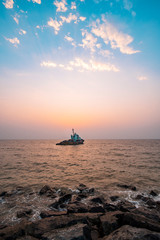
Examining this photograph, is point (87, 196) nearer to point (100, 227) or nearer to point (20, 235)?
point (100, 227)

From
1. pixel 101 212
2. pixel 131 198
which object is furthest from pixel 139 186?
→ pixel 101 212

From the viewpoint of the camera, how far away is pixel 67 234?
5289 mm

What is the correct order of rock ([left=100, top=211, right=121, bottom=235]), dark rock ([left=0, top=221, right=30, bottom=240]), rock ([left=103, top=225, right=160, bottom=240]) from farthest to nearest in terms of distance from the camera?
rock ([left=100, top=211, right=121, bottom=235]) → dark rock ([left=0, top=221, right=30, bottom=240]) → rock ([left=103, top=225, right=160, bottom=240])

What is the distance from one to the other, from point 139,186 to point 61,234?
12.6 m

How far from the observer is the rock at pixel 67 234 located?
5039mm

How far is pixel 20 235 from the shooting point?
19.0 feet

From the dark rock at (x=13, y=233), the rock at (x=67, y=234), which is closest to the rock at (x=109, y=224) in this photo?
the rock at (x=67, y=234)

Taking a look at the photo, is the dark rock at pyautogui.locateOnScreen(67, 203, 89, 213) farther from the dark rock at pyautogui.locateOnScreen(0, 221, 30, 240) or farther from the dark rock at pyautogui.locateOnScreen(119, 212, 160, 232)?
the dark rock at pyautogui.locateOnScreen(0, 221, 30, 240)

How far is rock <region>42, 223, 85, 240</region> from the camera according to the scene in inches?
198

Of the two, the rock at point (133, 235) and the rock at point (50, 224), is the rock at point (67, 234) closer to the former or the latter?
the rock at point (50, 224)

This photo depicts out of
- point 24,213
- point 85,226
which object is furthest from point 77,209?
point 24,213

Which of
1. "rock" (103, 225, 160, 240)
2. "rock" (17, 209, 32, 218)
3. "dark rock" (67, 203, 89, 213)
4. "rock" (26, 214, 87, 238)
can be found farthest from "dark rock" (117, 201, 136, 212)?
"rock" (17, 209, 32, 218)

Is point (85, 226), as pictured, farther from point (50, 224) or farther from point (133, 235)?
point (133, 235)

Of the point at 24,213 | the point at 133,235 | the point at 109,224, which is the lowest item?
the point at 24,213
